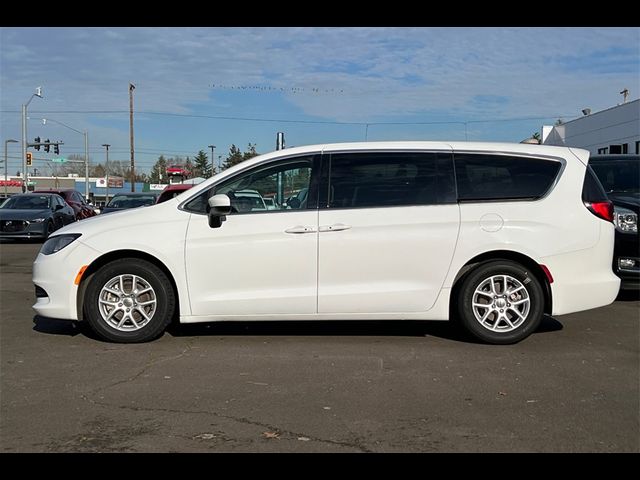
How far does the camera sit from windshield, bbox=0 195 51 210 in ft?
62.1

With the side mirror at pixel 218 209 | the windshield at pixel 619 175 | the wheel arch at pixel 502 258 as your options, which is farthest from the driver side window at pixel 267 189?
the windshield at pixel 619 175

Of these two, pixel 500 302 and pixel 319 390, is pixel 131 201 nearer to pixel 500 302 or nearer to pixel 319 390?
pixel 500 302

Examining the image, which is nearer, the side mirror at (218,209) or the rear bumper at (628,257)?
the side mirror at (218,209)

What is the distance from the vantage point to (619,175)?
9977 mm

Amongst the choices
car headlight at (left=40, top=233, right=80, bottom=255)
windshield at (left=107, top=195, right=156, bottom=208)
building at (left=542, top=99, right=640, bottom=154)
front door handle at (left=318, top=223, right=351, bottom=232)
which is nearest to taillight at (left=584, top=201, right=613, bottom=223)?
front door handle at (left=318, top=223, right=351, bottom=232)

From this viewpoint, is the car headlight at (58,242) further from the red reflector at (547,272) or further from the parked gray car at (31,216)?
the parked gray car at (31,216)

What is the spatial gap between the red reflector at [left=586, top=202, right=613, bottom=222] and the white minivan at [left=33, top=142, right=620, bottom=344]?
1 centimetres

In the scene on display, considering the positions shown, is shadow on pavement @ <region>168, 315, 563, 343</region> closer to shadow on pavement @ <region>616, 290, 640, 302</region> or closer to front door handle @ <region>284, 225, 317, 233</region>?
front door handle @ <region>284, 225, 317, 233</region>

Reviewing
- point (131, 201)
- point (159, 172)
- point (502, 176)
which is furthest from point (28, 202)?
point (159, 172)

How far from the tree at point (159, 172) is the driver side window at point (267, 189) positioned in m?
108

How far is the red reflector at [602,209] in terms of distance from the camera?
6.32 meters

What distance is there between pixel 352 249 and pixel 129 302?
2108 mm

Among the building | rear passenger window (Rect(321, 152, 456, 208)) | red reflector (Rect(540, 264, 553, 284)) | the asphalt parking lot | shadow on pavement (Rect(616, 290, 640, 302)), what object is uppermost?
the building

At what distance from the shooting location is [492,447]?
3.88 meters
